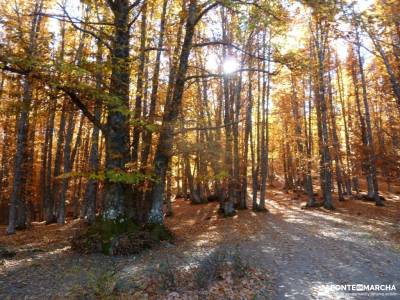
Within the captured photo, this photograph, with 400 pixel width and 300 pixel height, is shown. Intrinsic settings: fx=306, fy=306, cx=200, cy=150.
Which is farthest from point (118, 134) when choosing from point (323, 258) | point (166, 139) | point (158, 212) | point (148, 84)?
point (323, 258)

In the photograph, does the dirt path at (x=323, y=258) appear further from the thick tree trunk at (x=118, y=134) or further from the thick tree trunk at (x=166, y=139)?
the thick tree trunk at (x=118, y=134)

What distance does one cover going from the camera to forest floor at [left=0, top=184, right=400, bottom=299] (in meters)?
5.94

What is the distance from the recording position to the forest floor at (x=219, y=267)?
19.5 feet

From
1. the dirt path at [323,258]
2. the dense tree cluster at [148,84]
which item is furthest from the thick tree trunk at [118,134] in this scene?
the dirt path at [323,258]

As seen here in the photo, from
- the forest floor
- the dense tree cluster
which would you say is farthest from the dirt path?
the dense tree cluster

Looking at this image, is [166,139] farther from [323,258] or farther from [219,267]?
[323,258]

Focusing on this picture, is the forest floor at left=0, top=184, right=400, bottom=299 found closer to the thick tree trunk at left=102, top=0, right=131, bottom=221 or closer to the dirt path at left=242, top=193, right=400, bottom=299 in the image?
the dirt path at left=242, top=193, right=400, bottom=299

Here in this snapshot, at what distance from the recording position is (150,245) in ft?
31.3

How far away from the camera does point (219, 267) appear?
264 inches

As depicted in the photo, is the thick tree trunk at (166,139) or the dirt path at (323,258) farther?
the thick tree trunk at (166,139)

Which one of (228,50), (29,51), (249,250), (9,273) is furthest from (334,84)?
(9,273)

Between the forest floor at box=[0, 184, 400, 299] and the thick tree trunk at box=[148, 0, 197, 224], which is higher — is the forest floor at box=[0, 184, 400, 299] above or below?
below

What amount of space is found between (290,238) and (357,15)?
7860 mm

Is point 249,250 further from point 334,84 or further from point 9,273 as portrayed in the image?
point 334,84
